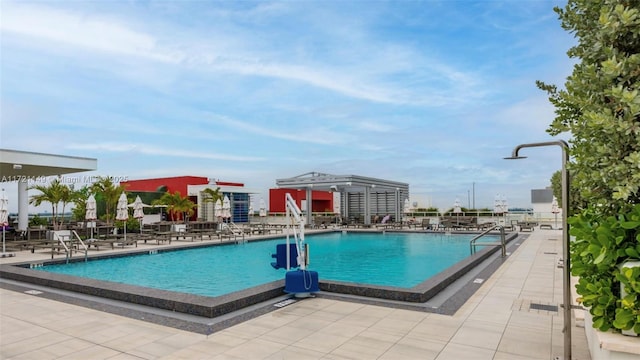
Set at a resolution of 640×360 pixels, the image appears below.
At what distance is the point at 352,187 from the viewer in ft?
91.5

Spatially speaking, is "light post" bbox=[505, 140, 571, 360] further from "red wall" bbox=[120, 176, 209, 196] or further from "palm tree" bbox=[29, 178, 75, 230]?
"red wall" bbox=[120, 176, 209, 196]

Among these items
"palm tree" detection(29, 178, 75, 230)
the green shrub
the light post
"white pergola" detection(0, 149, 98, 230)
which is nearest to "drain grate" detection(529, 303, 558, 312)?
the light post

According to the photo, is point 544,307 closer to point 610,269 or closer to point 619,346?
point 610,269

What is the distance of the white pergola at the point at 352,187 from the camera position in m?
24.9

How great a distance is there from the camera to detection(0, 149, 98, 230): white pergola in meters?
13.5

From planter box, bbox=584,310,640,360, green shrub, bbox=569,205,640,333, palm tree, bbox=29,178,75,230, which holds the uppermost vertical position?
palm tree, bbox=29,178,75,230

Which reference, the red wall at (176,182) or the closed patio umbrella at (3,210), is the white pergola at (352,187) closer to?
the red wall at (176,182)

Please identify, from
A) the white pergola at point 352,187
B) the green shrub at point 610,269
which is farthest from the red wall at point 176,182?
the green shrub at point 610,269

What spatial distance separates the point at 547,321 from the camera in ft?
14.6

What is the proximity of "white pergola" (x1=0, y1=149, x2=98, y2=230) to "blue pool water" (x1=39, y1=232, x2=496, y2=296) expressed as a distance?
6055mm

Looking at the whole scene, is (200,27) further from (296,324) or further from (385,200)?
(385,200)

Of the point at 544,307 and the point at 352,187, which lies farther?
the point at 352,187

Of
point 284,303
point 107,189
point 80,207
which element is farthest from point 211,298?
point 80,207

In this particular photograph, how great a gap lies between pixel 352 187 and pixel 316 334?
944 inches
